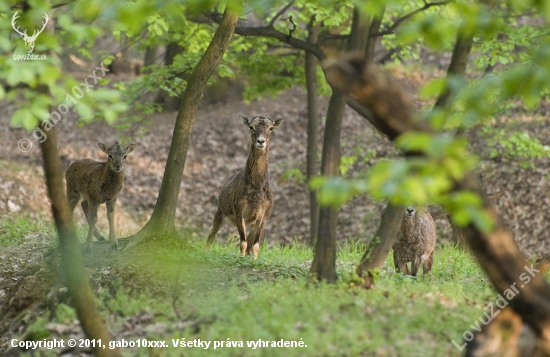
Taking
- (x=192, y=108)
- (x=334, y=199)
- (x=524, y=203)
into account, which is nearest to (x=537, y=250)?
(x=524, y=203)

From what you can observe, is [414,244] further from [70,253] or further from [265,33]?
[70,253]

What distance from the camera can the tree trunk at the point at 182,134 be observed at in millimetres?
10523

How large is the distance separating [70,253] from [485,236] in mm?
3436

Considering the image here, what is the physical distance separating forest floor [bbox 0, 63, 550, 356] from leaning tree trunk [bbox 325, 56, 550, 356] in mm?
876

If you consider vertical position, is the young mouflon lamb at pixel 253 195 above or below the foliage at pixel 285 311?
above

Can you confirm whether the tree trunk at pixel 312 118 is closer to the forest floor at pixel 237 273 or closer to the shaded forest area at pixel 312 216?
the shaded forest area at pixel 312 216

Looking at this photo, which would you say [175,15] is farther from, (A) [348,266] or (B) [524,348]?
(A) [348,266]

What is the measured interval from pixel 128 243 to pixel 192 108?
2.31m

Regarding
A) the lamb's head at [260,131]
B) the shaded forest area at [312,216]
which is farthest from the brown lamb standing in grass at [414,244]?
the lamb's head at [260,131]

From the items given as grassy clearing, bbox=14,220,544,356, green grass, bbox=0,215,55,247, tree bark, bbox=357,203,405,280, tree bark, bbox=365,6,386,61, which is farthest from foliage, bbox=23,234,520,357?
tree bark, bbox=365,6,386,61

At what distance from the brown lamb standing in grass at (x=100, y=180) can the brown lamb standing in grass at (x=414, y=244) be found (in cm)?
461

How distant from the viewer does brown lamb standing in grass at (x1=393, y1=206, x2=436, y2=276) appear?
11.0 m

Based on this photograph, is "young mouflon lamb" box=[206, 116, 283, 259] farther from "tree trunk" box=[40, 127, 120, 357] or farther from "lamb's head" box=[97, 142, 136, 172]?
"tree trunk" box=[40, 127, 120, 357]

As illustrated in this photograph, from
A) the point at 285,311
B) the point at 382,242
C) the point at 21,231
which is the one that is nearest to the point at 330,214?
the point at 382,242
